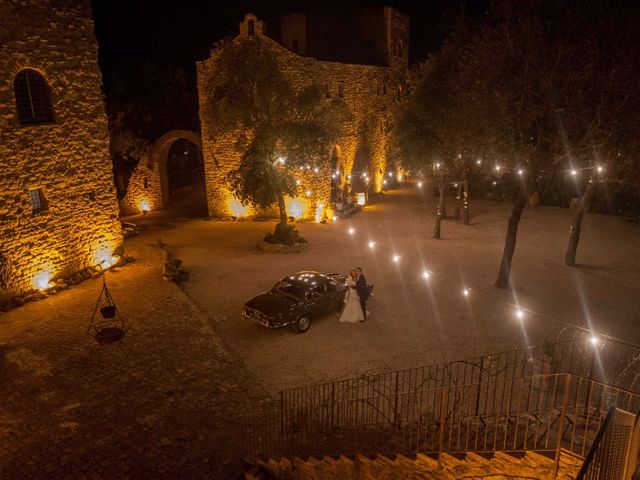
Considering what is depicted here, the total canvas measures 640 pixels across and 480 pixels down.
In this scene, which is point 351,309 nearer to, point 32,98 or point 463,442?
point 463,442

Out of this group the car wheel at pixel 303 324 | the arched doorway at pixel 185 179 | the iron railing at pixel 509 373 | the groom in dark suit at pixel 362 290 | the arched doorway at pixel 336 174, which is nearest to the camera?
the iron railing at pixel 509 373

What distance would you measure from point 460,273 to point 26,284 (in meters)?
13.2

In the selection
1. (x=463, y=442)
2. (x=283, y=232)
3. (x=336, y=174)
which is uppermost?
(x=336, y=174)

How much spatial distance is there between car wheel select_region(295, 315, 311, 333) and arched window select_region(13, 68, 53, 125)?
9.41 m

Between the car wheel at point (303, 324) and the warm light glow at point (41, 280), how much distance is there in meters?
7.84

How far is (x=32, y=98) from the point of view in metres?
13.5

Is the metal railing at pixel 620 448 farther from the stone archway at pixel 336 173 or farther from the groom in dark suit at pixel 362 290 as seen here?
the stone archway at pixel 336 173

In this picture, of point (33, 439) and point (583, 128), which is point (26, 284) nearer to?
point (33, 439)

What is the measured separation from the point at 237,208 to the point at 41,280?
12100 millimetres

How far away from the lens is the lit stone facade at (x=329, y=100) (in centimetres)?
2280

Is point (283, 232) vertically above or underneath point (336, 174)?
underneath

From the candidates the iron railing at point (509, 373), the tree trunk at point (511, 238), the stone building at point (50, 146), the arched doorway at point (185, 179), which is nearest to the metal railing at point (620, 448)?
the iron railing at point (509, 373)

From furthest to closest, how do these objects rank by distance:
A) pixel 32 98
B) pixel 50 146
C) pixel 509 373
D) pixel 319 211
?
pixel 319 211, pixel 50 146, pixel 32 98, pixel 509 373

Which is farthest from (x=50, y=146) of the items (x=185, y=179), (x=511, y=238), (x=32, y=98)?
(x=185, y=179)
